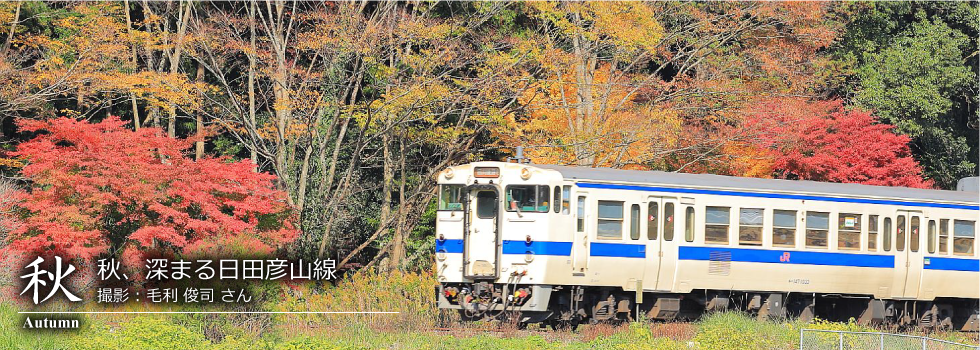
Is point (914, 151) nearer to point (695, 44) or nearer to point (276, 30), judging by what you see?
point (695, 44)

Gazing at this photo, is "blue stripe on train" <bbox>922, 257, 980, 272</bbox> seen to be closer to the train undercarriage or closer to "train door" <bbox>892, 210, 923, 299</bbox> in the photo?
"train door" <bbox>892, 210, 923, 299</bbox>

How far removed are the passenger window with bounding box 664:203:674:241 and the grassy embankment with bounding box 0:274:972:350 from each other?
1342mm

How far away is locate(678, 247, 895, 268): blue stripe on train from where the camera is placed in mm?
17031

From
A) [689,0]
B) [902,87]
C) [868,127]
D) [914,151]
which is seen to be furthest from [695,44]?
[914,151]

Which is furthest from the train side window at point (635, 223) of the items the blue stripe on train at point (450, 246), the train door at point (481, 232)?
the blue stripe on train at point (450, 246)

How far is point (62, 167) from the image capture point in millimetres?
19375

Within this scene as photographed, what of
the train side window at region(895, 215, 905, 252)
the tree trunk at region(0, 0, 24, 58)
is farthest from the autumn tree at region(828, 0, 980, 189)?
the tree trunk at region(0, 0, 24, 58)

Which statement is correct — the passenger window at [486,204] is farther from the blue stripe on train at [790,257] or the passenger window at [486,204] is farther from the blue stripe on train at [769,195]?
the blue stripe on train at [790,257]

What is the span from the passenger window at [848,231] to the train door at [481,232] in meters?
5.78

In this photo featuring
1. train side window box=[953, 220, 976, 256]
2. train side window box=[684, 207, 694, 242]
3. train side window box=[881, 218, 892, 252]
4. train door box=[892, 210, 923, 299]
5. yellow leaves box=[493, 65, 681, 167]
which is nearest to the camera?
train side window box=[684, 207, 694, 242]

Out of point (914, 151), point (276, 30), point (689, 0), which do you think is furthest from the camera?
point (914, 151)

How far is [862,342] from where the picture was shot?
45.5ft

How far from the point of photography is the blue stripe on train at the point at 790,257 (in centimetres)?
1703

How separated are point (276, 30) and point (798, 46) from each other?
13.9 m
